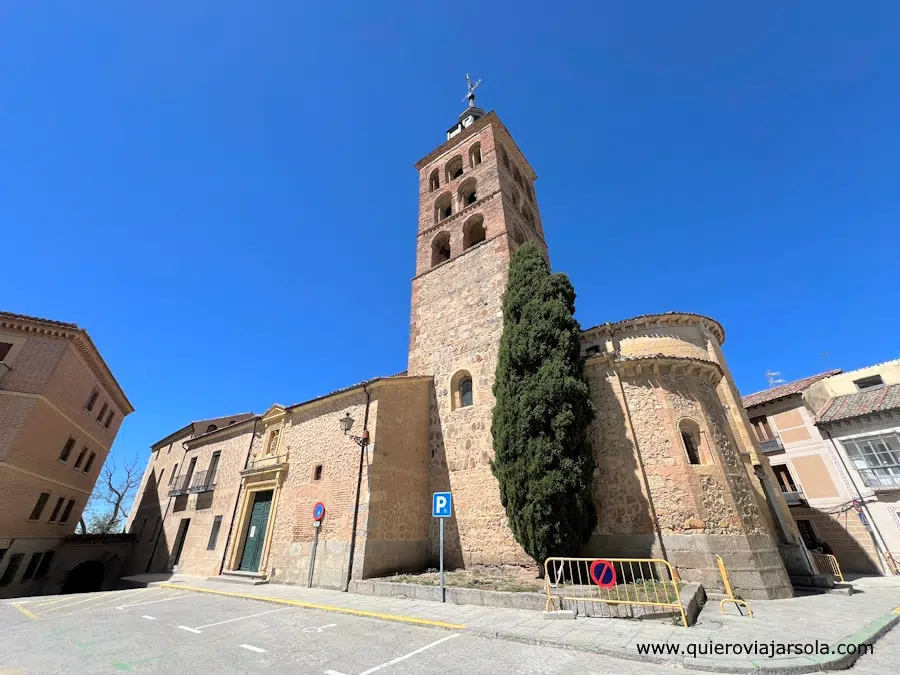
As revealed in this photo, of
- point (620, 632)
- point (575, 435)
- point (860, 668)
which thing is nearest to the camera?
point (860, 668)

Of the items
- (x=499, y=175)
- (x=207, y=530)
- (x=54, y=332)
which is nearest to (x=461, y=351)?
(x=499, y=175)

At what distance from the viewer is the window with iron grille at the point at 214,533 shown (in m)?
16.6

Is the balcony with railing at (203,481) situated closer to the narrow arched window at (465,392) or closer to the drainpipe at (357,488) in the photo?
the drainpipe at (357,488)

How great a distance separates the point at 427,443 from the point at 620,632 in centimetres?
921

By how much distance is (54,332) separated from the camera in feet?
57.4

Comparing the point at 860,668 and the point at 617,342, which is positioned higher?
the point at 617,342

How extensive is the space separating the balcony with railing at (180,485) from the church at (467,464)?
848 millimetres

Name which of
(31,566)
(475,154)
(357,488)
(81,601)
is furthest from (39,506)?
(475,154)

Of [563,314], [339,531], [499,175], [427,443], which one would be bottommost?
[339,531]

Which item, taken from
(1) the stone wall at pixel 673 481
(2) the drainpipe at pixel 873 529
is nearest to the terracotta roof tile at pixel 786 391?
(2) the drainpipe at pixel 873 529

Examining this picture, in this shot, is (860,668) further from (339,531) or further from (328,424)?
(328,424)

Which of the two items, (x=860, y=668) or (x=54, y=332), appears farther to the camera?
(x=54, y=332)

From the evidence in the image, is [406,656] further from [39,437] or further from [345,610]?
[39,437]

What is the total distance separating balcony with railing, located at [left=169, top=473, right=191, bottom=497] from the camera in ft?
67.0
